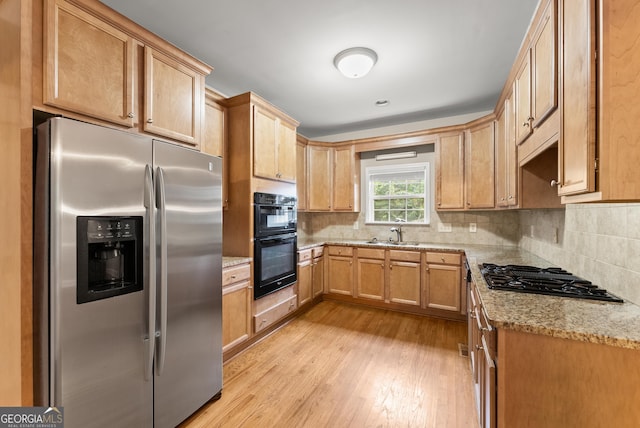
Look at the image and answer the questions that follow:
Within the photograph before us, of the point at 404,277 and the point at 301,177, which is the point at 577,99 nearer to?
the point at 404,277

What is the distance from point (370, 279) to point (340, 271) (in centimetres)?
46

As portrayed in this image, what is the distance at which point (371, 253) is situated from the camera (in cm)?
376

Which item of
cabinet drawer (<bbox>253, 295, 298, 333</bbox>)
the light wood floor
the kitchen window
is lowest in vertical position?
the light wood floor

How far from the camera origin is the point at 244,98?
2660 mm

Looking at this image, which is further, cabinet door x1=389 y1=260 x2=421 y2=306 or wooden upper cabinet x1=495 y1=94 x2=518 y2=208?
cabinet door x1=389 y1=260 x2=421 y2=306

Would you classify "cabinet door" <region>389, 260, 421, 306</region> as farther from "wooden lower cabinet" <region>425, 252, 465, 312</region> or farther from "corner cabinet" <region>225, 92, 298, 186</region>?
"corner cabinet" <region>225, 92, 298, 186</region>

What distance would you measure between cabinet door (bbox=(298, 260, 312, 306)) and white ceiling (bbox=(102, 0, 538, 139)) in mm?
2116

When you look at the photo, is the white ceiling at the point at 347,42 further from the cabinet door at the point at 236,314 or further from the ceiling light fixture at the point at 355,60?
the cabinet door at the point at 236,314

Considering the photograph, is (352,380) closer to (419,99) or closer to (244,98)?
(244,98)

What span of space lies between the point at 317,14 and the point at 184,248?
5.92 feet

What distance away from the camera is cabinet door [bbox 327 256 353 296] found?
3.91 m

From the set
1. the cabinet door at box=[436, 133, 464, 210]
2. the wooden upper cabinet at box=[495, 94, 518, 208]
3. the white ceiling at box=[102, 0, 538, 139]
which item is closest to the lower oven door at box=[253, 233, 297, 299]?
the white ceiling at box=[102, 0, 538, 139]

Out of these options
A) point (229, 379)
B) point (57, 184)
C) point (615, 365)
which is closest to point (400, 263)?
point (229, 379)

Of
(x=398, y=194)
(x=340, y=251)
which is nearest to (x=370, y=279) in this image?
(x=340, y=251)
